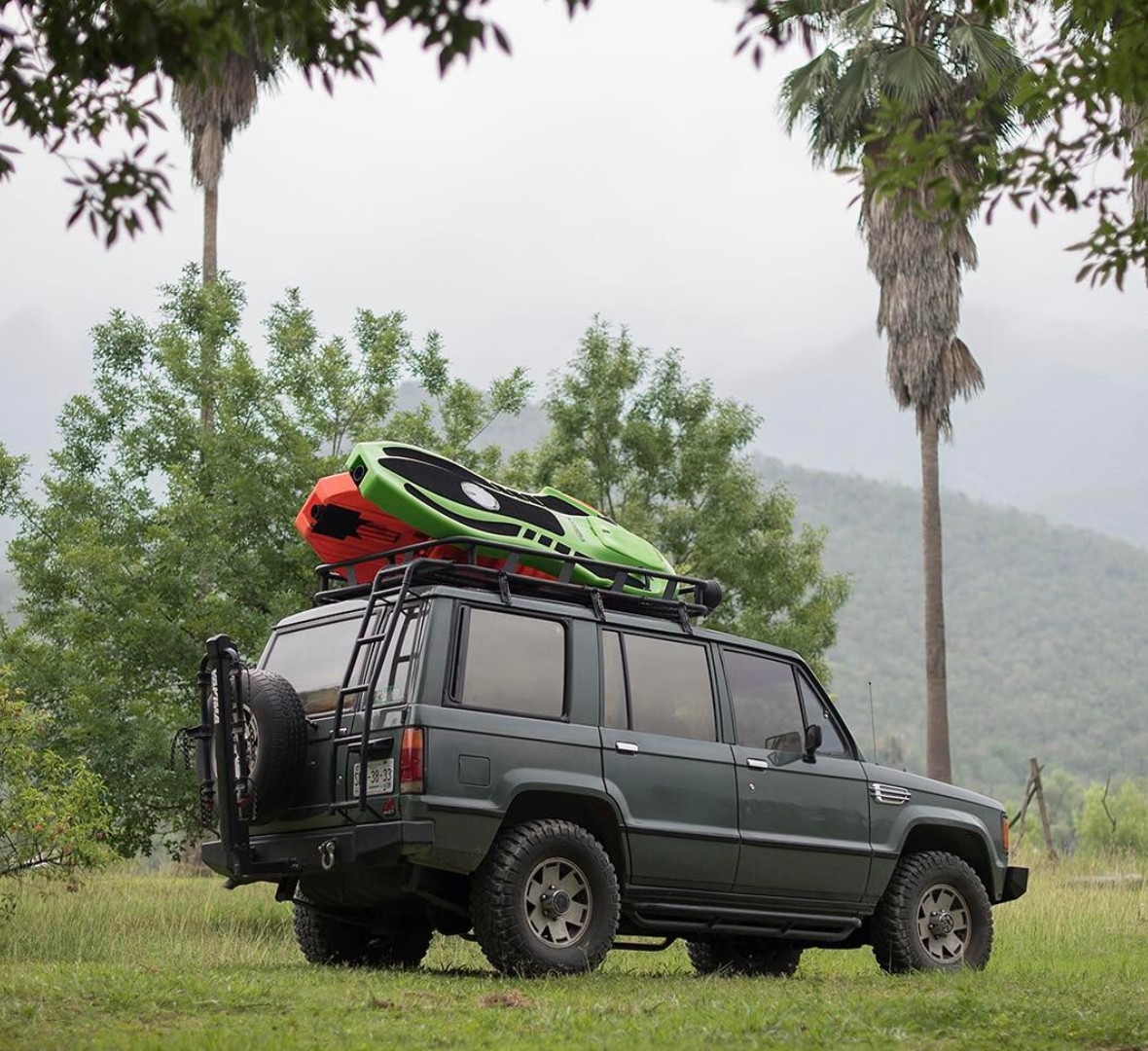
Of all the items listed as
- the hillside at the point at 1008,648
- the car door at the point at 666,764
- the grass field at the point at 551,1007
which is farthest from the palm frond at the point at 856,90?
the hillside at the point at 1008,648

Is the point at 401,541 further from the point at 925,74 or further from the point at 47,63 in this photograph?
the point at 925,74

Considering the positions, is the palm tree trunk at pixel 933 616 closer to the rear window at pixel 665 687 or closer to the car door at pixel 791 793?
the car door at pixel 791 793

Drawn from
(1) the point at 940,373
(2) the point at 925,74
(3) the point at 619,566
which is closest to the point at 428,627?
(3) the point at 619,566

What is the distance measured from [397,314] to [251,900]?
9205 millimetres

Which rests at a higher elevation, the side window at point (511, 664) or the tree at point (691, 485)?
the tree at point (691, 485)

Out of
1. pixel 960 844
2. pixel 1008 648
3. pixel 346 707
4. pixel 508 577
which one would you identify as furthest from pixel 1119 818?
pixel 1008 648

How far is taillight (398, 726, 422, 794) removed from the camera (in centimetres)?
798

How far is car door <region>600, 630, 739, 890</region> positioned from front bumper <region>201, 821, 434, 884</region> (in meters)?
1.29

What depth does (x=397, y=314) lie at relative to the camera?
22.9 meters

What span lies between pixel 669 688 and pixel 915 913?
2380mm

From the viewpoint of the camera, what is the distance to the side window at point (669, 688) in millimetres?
9148

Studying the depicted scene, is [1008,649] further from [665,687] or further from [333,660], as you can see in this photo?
[333,660]

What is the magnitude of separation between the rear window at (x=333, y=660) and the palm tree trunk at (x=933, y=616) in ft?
55.5

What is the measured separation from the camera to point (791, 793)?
9625mm
